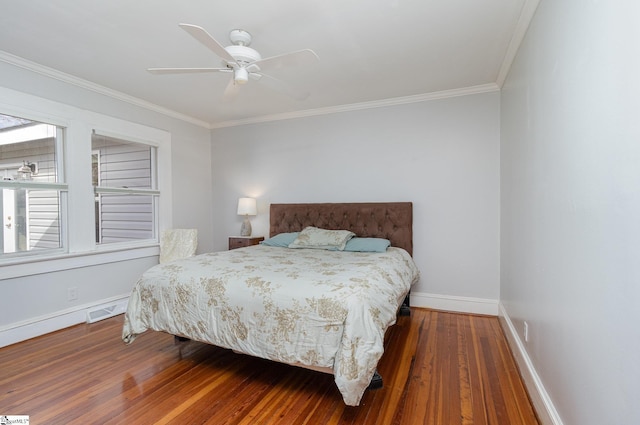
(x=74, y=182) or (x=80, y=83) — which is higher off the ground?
(x=80, y=83)

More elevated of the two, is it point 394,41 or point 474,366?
point 394,41

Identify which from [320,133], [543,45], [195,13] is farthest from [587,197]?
[320,133]

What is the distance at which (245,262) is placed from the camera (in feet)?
8.48

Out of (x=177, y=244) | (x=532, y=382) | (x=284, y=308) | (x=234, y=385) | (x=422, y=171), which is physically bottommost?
(x=234, y=385)

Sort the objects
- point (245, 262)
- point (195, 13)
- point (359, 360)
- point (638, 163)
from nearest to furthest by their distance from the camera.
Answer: point (638, 163), point (359, 360), point (195, 13), point (245, 262)

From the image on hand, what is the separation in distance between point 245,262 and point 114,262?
2.00 m

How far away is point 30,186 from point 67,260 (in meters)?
0.77

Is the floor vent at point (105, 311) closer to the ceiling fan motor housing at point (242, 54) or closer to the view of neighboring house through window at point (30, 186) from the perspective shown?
the view of neighboring house through window at point (30, 186)

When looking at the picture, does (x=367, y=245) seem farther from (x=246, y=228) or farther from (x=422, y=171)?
(x=246, y=228)

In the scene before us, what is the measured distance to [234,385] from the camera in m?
2.07

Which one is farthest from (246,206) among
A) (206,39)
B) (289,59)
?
(206,39)

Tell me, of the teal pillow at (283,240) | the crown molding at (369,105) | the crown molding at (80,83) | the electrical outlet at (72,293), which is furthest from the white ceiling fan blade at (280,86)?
the electrical outlet at (72,293)

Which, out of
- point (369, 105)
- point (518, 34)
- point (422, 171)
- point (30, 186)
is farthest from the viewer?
point (369, 105)

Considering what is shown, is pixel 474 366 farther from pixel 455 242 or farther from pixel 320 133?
pixel 320 133
